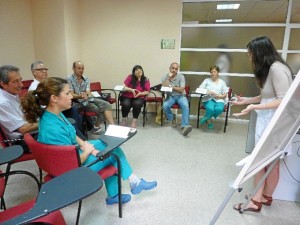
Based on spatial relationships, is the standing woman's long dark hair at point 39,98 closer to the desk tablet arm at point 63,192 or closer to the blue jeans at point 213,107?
the desk tablet arm at point 63,192

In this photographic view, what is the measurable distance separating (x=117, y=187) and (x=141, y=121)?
272 cm

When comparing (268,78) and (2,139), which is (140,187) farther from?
(268,78)

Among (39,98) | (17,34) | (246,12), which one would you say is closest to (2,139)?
(39,98)

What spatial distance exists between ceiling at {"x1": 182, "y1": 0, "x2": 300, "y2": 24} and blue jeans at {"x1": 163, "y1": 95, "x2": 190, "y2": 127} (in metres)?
1.74

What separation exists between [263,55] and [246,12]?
368 cm

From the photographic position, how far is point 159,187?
2.35m

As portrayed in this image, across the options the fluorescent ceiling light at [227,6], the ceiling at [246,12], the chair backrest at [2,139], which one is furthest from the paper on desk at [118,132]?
the fluorescent ceiling light at [227,6]

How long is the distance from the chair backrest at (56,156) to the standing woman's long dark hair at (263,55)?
1457 mm

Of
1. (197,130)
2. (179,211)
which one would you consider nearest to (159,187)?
(179,211)

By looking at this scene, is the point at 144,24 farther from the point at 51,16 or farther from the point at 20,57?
the point at 20,57

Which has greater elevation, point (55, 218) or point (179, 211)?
point (55, 218)

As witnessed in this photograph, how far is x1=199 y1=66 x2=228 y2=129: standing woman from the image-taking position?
4004 millimetres

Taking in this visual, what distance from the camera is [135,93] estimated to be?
4.22 meters

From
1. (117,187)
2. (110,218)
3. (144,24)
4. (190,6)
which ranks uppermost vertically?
(190,6)
